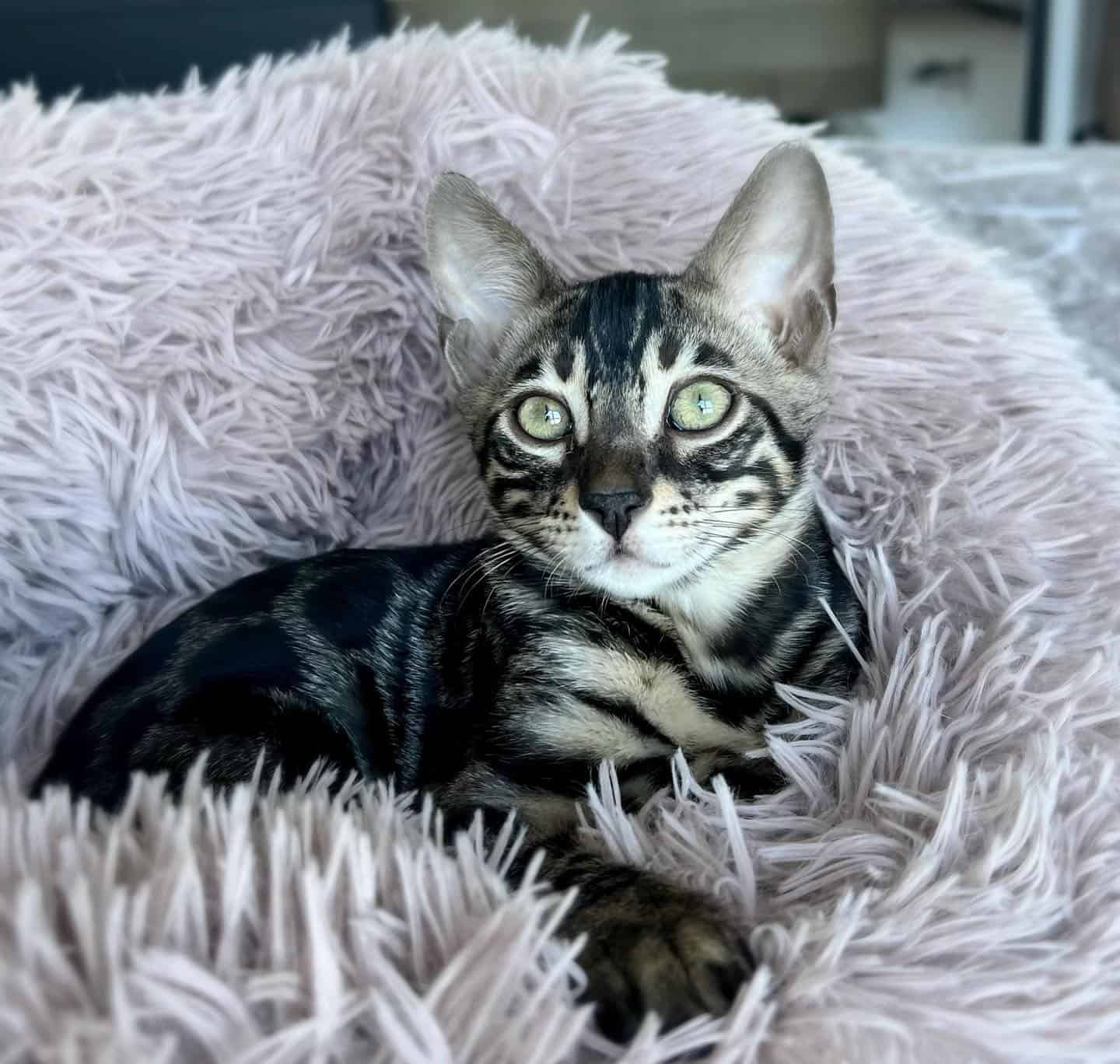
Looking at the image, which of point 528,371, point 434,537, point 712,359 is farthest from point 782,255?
point 434,537

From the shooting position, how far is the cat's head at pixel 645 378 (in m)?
0.79

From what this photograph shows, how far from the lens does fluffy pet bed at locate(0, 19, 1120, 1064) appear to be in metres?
0.51

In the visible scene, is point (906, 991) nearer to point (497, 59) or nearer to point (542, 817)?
point (542, 817)

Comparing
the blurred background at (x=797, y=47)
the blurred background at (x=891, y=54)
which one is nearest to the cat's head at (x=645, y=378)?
the blurred background at (x=797, y=47)

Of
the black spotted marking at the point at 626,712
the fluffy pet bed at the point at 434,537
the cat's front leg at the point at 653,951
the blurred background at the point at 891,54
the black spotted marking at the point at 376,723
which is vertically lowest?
the black spotted marking at the point at 376,723

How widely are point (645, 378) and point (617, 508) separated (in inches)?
5.4

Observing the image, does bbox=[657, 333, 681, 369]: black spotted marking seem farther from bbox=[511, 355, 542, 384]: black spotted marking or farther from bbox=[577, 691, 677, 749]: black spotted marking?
bbox=[577, 691, 677, 749]: black spotted marking

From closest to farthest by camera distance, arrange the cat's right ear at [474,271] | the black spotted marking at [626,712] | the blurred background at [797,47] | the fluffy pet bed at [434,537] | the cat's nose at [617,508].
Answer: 1. the fluffy pet bed at [434,537]
2. the cat's nose at [617,508]
3. the black spotted marking at [626,712]
4. the cat's right ear at [474,271]
5. the blurred background at [797,47]

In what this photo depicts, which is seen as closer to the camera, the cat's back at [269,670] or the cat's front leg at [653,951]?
the cat's front leg at [653,951]

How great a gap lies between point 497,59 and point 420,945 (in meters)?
1.03

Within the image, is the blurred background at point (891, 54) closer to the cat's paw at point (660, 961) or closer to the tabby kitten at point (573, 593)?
the tabby kitten at point (573, 593)

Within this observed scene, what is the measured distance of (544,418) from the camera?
2.85 ft

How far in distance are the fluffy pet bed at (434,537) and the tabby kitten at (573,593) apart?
0.10 metres

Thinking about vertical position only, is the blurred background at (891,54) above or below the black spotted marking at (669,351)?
above
